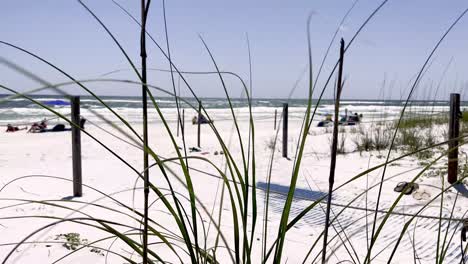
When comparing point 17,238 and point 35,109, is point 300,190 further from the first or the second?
point 35,109

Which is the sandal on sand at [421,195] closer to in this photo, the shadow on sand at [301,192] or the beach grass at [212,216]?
the shadow on sand at [301,192]

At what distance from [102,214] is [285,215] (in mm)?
2044

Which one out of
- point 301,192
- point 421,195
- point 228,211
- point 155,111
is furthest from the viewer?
point 155,111

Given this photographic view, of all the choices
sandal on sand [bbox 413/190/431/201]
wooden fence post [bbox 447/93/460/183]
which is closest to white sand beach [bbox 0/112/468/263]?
sandal on sand [bbox 413/190/431/201]

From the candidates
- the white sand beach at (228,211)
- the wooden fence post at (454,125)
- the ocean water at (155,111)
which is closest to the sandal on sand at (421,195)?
the white sand beach at (228,211)

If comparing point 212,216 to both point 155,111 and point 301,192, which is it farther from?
point 155,111

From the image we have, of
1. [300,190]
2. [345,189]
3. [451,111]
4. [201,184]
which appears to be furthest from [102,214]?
[451,111]

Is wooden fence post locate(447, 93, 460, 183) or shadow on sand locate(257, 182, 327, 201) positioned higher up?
wooden fence post locate(447, 93, 460, 183)

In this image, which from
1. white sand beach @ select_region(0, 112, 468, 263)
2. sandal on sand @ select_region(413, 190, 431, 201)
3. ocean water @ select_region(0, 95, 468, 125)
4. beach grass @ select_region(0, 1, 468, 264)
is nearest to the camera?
beach grass @ select_region(0, 1, 468, 264)

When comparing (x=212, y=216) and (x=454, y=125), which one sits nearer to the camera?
(x=212, y=216)

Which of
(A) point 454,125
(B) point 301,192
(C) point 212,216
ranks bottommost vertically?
(B) point 301,192

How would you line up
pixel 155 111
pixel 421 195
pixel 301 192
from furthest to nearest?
1. pixel 155 111
2. pixel 301 192
3. pixel 421 195

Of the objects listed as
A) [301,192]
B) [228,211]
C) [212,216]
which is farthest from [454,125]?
[212,216]

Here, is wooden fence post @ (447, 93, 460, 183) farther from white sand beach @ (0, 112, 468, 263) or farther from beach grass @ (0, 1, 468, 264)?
beach grass @ (0, 1, 468, 264)
